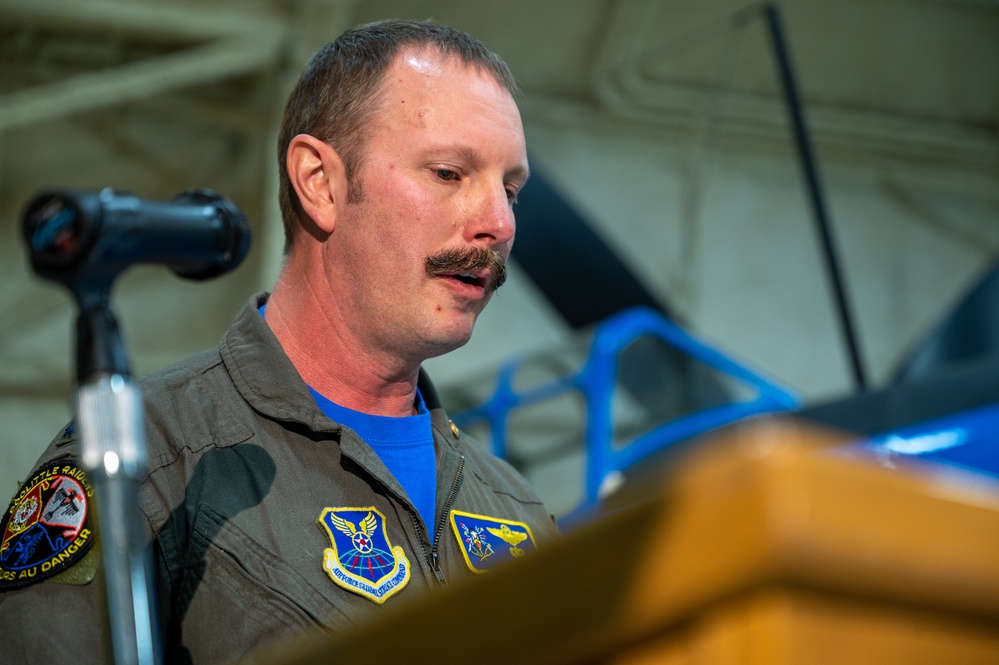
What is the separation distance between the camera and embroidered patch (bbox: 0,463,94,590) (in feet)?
3.75

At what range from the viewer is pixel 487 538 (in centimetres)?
154

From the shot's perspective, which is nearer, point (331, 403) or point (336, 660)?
point (336, 660)

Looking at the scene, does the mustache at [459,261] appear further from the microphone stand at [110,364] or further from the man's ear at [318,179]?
the microphone stand at [110,364]

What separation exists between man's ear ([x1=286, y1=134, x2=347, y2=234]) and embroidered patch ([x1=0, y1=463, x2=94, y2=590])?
1.78ft

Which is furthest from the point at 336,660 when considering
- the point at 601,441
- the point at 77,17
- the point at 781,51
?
the point at 77,17

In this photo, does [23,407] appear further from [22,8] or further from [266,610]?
[266,610]

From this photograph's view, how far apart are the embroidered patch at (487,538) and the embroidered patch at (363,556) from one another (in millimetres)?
139

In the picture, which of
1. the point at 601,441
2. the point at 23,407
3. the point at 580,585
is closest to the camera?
the point at 580,585

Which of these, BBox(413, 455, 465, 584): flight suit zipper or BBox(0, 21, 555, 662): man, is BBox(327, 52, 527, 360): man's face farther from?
BBox(413, 455, 465, 584): flight suit zipper

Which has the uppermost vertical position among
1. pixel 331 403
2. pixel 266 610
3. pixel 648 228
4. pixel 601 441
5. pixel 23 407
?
pixel 648 228

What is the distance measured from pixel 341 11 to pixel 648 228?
3.24m

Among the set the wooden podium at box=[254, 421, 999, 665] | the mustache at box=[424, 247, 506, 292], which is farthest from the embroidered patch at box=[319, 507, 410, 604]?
the wooden podium at box=[254, 421, 999, 665]

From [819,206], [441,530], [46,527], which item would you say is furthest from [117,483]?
[819,206]

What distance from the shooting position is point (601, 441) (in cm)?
478
